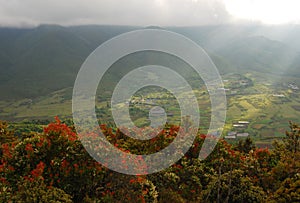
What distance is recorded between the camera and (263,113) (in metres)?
132

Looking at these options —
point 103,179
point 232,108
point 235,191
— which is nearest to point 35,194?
point 103,179

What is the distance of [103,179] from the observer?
17.4 m

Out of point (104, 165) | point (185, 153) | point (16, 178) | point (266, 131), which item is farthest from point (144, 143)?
point (266, 131)

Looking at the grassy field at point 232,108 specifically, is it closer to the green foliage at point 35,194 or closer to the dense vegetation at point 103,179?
the dense vegetation at point 103,179

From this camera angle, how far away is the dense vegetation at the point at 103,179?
15.6m

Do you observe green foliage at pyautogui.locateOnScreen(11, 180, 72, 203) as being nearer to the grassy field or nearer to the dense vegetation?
the dense vegetation

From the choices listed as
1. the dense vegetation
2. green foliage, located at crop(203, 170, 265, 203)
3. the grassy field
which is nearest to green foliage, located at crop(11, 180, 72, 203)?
the dense vegetation

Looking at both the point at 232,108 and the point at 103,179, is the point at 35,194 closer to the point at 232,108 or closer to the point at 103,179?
the point at 103,179

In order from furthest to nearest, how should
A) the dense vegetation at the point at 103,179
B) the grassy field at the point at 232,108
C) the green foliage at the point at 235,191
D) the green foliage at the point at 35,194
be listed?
the grassy field at the point at 232,108, the green foliage at the point at 235,191, the dense vegetation at the point at 103,179, the green foliage at the point at 35,194

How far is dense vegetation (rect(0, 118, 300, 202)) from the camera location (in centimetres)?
1555

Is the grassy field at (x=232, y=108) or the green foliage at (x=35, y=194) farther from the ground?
the grassy field at (x=232, y=108)

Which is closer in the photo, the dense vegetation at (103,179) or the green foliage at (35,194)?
the green foliage at (35,194)

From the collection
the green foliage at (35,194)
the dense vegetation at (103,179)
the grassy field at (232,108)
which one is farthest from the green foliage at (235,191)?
the grassy field at (232,108)

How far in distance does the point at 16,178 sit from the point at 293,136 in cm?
2148
